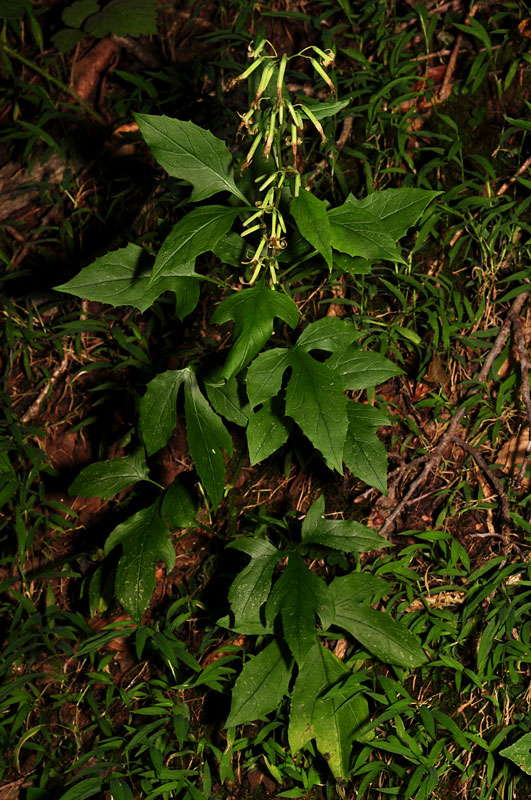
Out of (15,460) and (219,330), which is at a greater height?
(219,330)

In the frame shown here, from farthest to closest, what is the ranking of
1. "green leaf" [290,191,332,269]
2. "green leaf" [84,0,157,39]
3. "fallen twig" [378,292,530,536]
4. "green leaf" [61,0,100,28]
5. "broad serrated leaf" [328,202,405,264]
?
1. "green leaf" [61,0,100,28]
2. "green leaf" [84,0,157,39]
3. "fallen twig" [378,292,530,536]
4. "broad serrated leaf" [328,202,405,264]
5. "green leaf" [290,191,332,269]

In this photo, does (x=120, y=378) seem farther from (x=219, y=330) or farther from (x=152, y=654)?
(x=152, y=654)

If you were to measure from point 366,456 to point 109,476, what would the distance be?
0.82 m

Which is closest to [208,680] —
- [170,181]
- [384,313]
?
[384,313]

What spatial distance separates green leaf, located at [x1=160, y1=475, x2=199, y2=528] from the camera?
6.70ft

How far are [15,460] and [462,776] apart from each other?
6.49 feet

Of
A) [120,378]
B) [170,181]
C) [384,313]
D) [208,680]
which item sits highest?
[170,181]

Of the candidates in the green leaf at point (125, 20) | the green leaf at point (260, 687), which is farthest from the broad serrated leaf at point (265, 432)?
the green leaf at point (125, 20)

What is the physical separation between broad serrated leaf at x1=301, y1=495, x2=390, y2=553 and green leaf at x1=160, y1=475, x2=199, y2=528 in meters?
0.33

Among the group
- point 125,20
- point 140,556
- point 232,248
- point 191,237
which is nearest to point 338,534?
point 140,556

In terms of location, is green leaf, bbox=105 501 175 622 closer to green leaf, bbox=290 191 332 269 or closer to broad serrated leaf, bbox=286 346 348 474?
broad serrated leaf, bbox=286 346 348 474

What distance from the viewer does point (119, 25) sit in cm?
316

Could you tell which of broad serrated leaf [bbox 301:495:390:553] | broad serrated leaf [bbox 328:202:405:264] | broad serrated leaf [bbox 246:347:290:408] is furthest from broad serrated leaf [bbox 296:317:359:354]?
broad serrated leaf [bbox 301:495:390:553]

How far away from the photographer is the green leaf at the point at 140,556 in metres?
1.92
